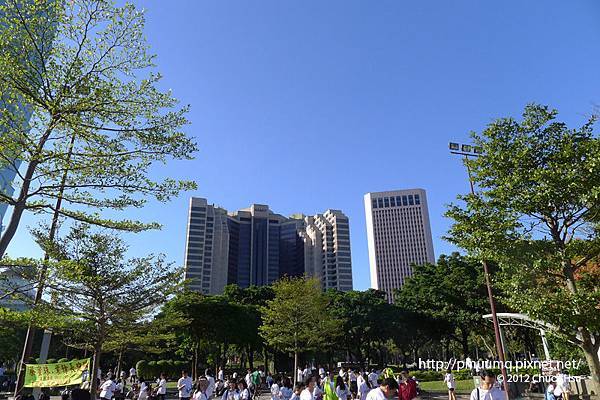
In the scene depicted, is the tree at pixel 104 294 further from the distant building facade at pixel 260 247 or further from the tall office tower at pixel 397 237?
the tall office tower at pixel 397 237

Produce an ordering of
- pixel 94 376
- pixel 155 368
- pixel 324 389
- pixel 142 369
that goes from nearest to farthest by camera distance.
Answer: pixel 324 389 → pixel 94 376 → pixel 142 369 → pixel 155 368

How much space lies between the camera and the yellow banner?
13.1 meters

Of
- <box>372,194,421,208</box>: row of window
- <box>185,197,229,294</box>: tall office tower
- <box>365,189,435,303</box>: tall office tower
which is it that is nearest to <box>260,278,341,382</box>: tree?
<box>185,197,229,294</box>: tall office tower

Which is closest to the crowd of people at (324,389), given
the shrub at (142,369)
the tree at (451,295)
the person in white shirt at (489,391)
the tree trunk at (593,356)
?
the person in white shirt at (489,391)

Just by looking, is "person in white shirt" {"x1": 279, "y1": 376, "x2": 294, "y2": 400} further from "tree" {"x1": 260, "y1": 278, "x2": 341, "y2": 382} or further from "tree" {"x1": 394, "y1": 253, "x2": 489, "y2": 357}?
"tree" {"x1": 394, "y1": 253, "x2": 489, "y2": 357}

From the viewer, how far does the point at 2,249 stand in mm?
7867

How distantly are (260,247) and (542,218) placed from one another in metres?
139

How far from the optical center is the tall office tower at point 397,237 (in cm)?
13862

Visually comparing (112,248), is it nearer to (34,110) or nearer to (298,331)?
(34,110)

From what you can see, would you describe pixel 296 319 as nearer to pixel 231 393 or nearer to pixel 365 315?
pixel 231 393

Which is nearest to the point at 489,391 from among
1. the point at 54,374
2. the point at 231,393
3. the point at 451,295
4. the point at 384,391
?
the point at 384,391

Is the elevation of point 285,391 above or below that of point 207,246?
below

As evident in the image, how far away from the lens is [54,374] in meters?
13.6

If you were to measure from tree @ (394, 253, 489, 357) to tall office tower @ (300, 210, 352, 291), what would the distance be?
94.2 m
